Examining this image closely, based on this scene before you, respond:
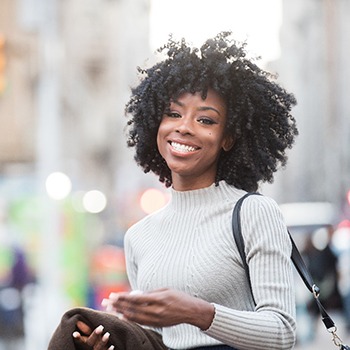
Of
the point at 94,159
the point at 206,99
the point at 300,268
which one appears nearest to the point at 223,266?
the point at 300,268

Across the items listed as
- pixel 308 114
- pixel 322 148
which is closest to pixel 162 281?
pixel 322 148

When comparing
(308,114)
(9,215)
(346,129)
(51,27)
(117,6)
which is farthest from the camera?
(308,114)

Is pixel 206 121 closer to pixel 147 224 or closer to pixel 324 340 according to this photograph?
pixel 147 224

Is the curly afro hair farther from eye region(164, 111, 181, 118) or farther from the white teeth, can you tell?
the white teeth

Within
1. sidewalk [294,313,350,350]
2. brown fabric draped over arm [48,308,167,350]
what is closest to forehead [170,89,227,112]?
brown fabric draped over arm [48,308,167,350]

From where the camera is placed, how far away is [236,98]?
3.52 m

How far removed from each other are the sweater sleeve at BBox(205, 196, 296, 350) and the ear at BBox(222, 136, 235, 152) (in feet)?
0.85

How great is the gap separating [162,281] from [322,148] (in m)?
70.7

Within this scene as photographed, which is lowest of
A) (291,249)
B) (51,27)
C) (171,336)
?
(171,336)

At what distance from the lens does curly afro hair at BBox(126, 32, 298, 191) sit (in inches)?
139

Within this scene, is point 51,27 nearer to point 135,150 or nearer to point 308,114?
point 135,150

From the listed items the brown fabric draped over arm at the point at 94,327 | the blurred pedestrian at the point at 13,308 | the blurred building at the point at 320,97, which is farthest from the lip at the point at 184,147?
the blurred building at the point at 320,97

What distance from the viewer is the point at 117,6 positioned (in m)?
66.9

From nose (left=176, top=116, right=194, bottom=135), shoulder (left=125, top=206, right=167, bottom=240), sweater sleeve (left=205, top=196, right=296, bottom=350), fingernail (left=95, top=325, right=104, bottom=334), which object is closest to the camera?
sweater sleeve (left=205, top=196, right=296, bottom=350)
